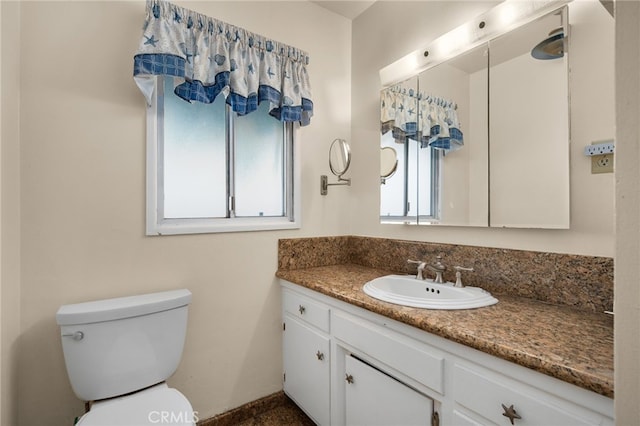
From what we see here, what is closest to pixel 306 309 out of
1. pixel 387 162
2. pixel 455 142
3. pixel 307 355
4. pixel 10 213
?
pixel 307 355

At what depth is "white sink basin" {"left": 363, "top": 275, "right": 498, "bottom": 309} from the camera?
116 centimetres

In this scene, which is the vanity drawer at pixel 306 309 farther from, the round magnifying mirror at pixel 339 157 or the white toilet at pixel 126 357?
the round magnifying mirror at pixel 339 157

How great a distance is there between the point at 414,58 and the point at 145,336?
1959 millimetres

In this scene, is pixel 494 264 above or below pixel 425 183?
below

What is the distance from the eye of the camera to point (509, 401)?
825 mm

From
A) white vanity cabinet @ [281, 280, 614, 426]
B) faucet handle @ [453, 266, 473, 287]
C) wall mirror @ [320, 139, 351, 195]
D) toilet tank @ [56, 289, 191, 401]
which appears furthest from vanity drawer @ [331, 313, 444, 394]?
wall mirror @ [320, 139, 351, 195]

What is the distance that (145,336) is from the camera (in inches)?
51.3

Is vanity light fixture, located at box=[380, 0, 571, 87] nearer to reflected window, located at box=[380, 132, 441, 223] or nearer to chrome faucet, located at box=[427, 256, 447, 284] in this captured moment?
reflected window, located at box=[380, 132, 441, 223]

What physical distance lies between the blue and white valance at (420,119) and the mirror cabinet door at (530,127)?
205 mm

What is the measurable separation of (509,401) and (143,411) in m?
1.23

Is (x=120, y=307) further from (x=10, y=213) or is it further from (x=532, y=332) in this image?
(x=532, y=332)

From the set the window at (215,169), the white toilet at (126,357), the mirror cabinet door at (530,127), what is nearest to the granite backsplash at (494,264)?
the mirror cabinet door at (530,127)

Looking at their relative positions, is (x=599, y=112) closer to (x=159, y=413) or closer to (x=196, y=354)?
(x=159, y=413)

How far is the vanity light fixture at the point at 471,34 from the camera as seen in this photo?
1243 mm
